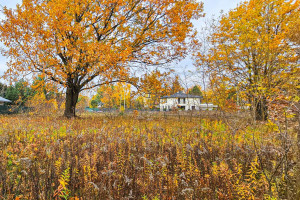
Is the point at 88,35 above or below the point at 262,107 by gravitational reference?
above

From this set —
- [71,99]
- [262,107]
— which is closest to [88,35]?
[71,99]

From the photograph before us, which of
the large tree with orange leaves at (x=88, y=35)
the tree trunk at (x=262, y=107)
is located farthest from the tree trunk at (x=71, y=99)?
the tree trunk at (x=262, y=107)

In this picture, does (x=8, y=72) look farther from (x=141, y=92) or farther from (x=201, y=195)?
(x=201, y=195)

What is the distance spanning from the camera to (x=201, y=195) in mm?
2082

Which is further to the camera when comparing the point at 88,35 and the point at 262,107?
the point at 88,35

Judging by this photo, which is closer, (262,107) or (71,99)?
(262,107)

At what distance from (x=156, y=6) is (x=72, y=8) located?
4758 mm

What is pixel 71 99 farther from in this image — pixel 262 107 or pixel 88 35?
pixel 262 107

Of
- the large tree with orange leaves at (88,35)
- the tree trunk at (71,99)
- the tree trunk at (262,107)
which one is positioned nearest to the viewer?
the tree trunk at (262,107)

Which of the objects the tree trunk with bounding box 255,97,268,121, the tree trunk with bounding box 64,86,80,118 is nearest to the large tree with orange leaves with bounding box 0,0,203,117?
the tree trunk with bounding box 64,86,80,118

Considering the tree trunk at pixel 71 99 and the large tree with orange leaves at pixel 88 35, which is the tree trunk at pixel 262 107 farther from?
the tree trunk at pixel 71 99

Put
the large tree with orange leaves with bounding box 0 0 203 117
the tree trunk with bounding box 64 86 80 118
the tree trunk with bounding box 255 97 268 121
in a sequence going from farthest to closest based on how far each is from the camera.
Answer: the tree trunk with bounding box 64 86 80 118 → the large tree with orange leaves with bounding box 0 0 203 117 → the tree trunk with bounding box 255 97 268 121

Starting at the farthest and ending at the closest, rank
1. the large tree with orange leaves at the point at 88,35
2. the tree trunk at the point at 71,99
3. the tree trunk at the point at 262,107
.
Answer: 1. the tree trunk at the point at 71,99
2. the large tree with orange leaves at the point at 88,35
3. the tree trunk at the point at 262,107

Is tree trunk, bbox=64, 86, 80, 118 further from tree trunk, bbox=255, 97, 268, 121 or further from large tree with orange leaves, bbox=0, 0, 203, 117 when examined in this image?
tree trunk, bbox=255, 97, 268, 121
